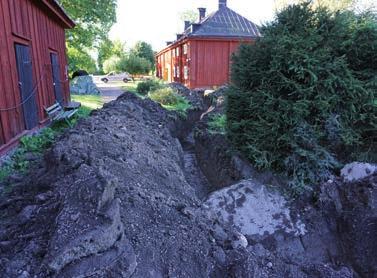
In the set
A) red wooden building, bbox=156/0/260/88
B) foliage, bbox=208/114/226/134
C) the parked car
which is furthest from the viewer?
the parked car

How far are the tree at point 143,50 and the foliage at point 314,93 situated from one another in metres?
42.2

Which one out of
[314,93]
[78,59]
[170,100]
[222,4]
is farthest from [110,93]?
[314,93]

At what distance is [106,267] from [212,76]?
1778 cm

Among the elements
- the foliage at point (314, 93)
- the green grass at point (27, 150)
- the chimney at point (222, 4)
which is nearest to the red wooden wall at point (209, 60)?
the chimney at point (222, 4)

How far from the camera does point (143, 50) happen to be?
153ft

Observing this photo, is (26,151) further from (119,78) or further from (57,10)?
(119,78)

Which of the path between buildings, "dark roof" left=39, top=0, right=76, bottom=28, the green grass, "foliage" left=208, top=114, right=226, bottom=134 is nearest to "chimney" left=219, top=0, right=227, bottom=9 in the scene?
the path between buildings

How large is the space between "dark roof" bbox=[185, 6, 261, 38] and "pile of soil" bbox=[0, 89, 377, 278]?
593 inches

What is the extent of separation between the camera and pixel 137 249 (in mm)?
2408

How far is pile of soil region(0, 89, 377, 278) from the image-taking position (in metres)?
2.15

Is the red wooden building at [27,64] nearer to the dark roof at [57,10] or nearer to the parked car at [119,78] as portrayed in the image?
the dark roof at [57,10]

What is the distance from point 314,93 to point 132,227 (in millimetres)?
3795

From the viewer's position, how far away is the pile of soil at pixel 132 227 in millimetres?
2150

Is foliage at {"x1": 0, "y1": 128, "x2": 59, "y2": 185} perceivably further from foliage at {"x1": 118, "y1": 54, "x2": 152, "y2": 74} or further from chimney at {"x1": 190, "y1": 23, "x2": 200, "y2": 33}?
foliage at {"x1": 118, "y1": 54, "x2": 152, "y2": 74}
